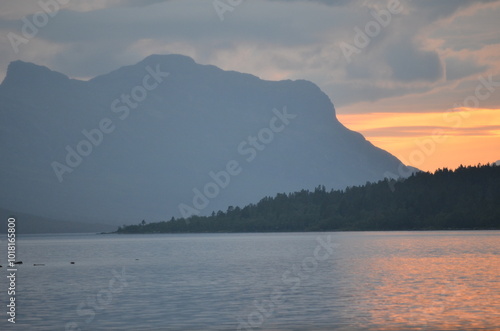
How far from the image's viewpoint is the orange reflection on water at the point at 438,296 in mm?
58594

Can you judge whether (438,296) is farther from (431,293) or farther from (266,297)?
(266,297)

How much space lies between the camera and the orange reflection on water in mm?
58594

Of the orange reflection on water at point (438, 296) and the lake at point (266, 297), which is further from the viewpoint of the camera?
the lake at point (266, 297)

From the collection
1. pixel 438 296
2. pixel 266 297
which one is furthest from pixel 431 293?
pixel 266 297

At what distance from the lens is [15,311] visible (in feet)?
227

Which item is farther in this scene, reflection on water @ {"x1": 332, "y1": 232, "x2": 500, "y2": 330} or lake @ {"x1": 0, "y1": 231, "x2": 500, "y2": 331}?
lake @ {"x1": 0, "y1": 231, "x2": 500, "y2": 331}

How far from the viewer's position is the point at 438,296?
244ft

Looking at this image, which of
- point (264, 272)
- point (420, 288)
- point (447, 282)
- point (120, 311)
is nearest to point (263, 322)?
point (120, 311)

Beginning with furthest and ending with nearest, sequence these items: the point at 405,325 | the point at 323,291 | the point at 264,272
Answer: the point at 264,272 → the point at 323,291 → the point at 405,325

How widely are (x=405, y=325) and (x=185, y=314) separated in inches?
763

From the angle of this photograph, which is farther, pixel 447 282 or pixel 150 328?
pixel 447 282

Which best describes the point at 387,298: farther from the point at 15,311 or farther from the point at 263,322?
the point at 15,311

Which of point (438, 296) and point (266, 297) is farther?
point (266, 297)

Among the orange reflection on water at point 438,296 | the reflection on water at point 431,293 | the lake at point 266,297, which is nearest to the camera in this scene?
the orange reflection on water at point 438,296
